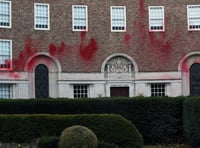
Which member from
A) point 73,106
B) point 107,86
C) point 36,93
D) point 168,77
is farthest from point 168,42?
point 73,106

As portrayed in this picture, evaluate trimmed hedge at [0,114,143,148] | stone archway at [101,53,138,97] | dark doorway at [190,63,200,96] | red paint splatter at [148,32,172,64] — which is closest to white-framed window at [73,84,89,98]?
stone archway at [101,53,138,97]

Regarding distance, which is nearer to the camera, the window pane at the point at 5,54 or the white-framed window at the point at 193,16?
the window pane at the point at 5,54

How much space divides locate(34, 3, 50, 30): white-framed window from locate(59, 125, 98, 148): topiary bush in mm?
23475

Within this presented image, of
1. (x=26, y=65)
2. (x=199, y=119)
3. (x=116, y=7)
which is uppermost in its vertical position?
(x=116, y=7)

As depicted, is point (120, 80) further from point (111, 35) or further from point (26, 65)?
point (26, 65)

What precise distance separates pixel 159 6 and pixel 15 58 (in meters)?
13.2

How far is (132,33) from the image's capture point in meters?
46.8

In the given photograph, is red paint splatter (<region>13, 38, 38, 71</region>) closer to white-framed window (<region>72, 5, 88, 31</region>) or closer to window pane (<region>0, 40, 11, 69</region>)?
window pane (<region>0, 40, 11, 69</region>)

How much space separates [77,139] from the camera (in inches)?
890

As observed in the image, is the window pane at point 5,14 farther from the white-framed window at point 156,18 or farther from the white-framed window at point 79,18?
the white-framed window at point 156,18

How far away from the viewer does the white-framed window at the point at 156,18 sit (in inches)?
1859

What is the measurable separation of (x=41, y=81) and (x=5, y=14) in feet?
20.4

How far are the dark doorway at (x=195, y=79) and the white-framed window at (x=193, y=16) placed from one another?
3.30 metres

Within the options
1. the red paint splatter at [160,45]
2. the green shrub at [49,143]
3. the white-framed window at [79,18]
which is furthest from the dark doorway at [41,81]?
the green shrub at [49,143]
